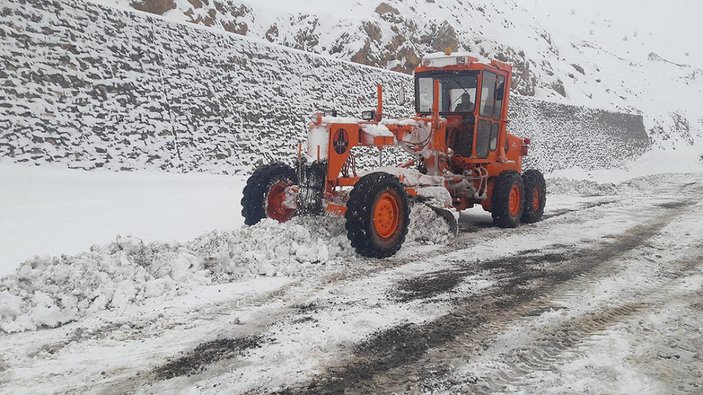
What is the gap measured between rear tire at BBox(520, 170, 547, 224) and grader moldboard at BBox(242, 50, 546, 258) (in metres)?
0.02

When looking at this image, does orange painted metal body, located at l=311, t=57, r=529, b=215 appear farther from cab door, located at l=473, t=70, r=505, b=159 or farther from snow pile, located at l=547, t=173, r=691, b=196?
snow pile, located at l=547, t=173, r=691, b=196

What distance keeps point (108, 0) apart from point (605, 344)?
12870 millimetres

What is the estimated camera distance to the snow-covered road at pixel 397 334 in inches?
100

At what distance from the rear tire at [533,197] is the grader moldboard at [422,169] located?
0.06 ft

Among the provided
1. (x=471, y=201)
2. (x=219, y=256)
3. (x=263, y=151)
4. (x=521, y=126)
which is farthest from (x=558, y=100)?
(x=219, y=256)

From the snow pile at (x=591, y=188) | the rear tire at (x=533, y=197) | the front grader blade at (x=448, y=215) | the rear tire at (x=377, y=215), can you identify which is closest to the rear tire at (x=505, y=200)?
the rear tire at (x=533, y=197)

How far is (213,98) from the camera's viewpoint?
12.3m

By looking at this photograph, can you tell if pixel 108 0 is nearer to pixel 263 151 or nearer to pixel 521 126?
pixel 263 151

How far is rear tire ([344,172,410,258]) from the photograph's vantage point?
202 inches

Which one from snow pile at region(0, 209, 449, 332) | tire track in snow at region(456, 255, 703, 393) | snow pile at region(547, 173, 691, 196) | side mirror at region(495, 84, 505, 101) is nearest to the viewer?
tire track in snow at region(456, 255, 703, 393)

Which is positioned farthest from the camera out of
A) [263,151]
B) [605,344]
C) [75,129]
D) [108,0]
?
[263,151]

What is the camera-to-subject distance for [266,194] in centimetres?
635

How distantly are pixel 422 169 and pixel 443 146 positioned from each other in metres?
0.47

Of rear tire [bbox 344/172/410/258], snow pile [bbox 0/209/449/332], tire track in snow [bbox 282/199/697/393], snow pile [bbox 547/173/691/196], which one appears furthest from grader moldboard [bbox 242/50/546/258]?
snow pile [bbox 547/173/691/196]
